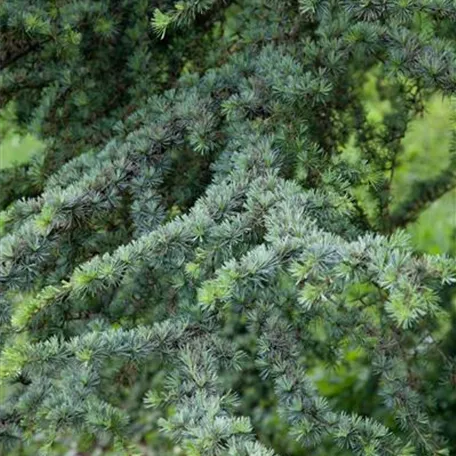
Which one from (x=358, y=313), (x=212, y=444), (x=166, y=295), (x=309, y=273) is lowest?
(x=358, y=313)

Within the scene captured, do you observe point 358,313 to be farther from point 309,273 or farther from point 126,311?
point 309,273

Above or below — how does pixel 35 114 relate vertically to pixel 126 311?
above

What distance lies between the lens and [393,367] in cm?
154

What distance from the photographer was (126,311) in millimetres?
1704

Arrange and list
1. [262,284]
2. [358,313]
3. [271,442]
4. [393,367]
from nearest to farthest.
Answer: [262,284] < [393,367] < [358,313] < [271,442]

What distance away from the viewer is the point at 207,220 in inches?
50.5

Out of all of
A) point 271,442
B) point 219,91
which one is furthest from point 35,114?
point 271,442

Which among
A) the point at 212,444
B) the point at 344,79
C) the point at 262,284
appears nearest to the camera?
the point at 212,444

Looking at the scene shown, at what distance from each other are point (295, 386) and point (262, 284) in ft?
0.56

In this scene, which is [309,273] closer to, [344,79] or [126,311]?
[126,311]

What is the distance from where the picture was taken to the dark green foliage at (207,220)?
1.19m

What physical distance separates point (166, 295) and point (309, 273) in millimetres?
514

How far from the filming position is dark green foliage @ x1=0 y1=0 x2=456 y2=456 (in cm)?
119

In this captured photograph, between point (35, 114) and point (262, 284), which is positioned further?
point (35, 114)
